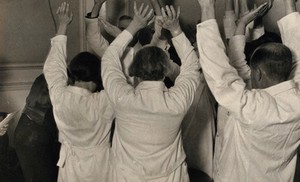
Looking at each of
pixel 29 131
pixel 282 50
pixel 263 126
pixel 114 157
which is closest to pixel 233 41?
pixel 282 50

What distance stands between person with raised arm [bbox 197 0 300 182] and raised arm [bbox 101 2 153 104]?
0.91 feet

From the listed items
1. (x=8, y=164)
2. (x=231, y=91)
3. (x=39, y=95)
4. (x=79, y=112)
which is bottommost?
(x=8, y=164)

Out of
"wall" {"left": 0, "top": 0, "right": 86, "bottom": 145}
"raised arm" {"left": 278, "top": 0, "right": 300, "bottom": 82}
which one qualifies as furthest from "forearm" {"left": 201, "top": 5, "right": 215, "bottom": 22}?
"wall" {"left": 0, "top": 0, "right": 86, "bottom": 145}

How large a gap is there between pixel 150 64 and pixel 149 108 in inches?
5.7

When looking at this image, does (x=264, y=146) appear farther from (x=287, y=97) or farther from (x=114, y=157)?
(x=114, y=157)

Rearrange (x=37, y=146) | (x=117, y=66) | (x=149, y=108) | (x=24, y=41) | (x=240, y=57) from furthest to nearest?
1. (x=24, y=41)
2. (x=37, y=146)
3. (x=240, y=57)
4. (x=117, y=66)
5. (x=149, y=108)

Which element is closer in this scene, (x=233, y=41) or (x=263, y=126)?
(x=263, y=126)

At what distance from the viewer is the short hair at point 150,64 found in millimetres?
1365

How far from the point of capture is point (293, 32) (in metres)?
1.41

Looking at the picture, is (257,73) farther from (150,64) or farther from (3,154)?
(3,154)

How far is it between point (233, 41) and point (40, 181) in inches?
44.5

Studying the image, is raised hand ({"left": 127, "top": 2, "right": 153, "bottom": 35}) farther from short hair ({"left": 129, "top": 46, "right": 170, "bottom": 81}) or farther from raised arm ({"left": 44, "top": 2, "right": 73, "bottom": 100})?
raised arm ({"left": 44, "top": 2, "right": 73, "bottom": 100})

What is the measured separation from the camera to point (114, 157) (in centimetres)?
152

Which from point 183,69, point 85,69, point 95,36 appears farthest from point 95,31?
point 183,69
